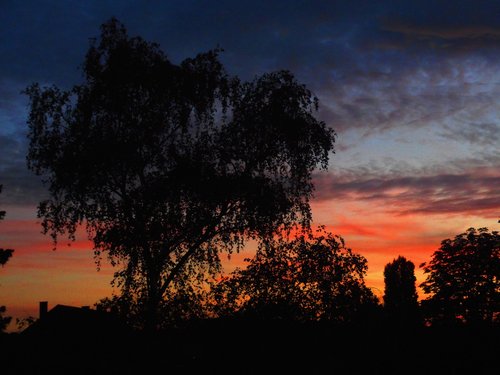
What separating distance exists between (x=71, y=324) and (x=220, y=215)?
16.1 m

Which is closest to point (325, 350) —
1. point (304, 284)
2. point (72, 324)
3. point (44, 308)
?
point (304, 284)

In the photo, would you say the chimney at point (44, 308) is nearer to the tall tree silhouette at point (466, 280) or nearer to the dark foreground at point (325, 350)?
the dark foreground at point (325, 350)

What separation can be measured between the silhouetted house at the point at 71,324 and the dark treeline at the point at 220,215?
7.69 m

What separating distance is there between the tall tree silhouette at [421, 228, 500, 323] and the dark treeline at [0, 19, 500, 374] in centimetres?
351

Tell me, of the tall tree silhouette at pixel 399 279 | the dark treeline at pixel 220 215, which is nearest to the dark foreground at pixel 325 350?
the dark treeline at pixel 220 215

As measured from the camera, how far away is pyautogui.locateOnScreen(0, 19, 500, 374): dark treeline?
28703mm

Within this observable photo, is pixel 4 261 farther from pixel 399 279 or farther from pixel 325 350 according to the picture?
pixel 399 279

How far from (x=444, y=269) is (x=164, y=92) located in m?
20.0

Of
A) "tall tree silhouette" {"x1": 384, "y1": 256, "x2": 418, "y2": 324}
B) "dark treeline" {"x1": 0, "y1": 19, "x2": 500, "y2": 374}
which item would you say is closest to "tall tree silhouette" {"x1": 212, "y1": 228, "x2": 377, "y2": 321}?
"dark treeline" {"x1": 0, "y1": 19, "x2": 500, "y2": 374}

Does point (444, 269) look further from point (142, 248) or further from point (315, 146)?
point (142, 248)

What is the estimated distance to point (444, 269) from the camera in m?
36.8

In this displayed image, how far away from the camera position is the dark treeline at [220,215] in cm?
2870

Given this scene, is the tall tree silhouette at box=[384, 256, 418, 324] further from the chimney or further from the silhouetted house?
the chimney

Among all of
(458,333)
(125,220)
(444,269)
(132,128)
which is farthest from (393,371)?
(132,128)
